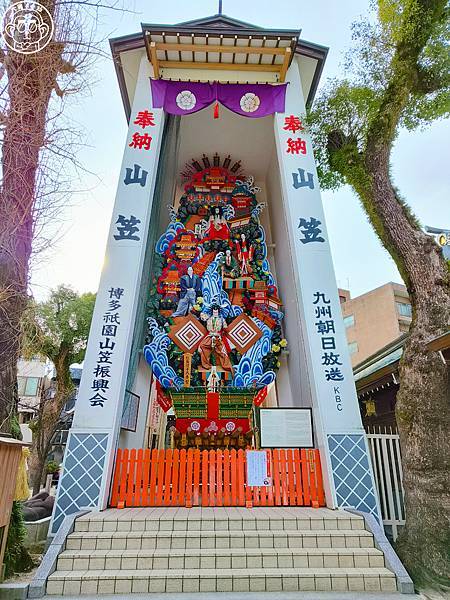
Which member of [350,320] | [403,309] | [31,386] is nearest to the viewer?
[31,386]

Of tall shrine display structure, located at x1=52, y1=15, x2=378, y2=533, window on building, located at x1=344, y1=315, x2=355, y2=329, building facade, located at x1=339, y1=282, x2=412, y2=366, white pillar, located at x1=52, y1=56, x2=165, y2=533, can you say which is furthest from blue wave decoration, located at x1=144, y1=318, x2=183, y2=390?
window on building, located at x1=344, y1=315, x2=355, y2=329

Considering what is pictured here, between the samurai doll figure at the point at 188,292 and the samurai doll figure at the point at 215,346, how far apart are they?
1.78ft

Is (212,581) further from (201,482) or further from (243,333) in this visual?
(243,333)

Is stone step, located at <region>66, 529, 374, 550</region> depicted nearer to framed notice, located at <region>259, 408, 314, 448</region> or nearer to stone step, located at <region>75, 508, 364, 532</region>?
stone step, located at <region>75, 508, 364, 532</region>

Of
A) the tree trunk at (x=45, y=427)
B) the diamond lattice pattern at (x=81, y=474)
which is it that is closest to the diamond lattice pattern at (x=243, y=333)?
the diamond lattice pattern at (x=81, y=474)

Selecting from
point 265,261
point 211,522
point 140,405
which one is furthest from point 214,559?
point 265,261

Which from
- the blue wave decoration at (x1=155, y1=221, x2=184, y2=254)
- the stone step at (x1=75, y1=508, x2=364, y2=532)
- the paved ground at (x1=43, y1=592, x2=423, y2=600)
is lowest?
the paved ground at (x1=43, y1=592, x2=423, y2=600)

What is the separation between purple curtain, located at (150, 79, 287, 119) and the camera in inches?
310

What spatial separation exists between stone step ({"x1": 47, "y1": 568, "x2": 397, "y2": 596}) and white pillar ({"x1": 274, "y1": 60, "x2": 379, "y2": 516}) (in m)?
1.35

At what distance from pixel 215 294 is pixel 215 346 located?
1.13 metres

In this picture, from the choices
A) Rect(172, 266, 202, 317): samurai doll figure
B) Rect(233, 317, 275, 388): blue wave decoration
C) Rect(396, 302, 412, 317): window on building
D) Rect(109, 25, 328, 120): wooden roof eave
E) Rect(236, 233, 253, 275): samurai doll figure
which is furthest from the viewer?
Rect(396, 302, 412, 317): window on building

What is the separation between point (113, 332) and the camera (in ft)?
19.3

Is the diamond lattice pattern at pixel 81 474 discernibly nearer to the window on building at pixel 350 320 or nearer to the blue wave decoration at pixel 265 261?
the blue wave decoration at pixel 265 261

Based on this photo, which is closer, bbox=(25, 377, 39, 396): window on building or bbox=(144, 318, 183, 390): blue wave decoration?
bbox=(144, 318, 183, 390): blue wave decoration
